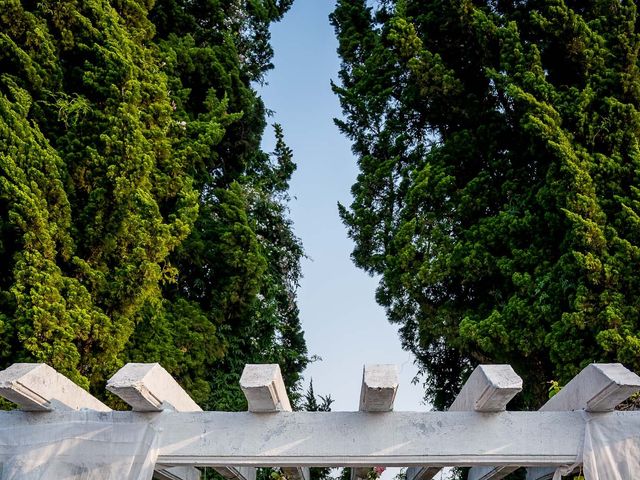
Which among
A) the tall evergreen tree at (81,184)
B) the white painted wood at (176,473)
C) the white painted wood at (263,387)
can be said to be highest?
the tall evergreen tree at (81,184)

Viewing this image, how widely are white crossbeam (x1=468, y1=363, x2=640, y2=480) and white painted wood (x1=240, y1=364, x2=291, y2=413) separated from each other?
1194 millimetres

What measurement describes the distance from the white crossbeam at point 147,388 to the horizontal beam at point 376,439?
12 centimetres

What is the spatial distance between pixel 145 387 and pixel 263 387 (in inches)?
17.9

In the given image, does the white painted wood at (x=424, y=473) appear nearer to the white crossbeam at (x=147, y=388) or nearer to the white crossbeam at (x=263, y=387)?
the white crossbeam at (x=263, y=387)

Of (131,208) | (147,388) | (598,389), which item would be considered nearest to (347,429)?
(147,388)

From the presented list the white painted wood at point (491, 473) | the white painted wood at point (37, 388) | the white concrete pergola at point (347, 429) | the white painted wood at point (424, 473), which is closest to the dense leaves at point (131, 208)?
the white painted wood at point (37, 388)

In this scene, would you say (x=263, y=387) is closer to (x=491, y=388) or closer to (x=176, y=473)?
(x=491, y=388)

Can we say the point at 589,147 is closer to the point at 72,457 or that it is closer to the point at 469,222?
the point at 469,222

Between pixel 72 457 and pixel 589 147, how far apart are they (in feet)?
17.9

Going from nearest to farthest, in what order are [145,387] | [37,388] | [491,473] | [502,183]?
[145,387] < [37,388] < [491,473] < [502,183]

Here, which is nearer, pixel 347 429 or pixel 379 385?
pixel 379 385

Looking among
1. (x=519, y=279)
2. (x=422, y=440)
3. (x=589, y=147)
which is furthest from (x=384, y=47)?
(x=422, y=440)

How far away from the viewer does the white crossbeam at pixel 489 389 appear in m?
2.19

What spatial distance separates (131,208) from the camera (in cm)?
552
